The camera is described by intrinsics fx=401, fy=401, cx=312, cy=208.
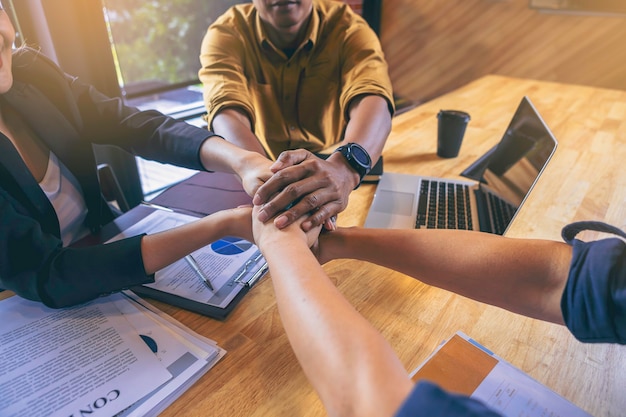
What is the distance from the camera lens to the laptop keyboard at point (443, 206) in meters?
1.04

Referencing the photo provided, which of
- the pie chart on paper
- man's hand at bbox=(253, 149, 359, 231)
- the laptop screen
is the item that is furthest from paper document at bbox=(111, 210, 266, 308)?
the laptop screen

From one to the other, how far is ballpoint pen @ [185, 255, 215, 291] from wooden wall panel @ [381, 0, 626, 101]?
369 centimetres

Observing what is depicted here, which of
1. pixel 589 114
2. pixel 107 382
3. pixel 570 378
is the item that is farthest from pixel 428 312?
pixel 589 114

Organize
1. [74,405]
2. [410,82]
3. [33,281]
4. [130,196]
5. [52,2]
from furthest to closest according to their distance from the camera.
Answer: [410,82], [130,196], [52,2], [33,281], [74,405]

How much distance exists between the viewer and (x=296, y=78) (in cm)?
176

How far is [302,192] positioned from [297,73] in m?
1.00

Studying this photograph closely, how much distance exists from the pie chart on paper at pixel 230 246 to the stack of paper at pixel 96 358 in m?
0.20

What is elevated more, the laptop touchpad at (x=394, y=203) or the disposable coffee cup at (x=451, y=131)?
the disposable coffee cup at (x=451, y=131)

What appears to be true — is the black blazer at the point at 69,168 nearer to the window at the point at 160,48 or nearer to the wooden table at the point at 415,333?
the wooden table at the point at 415,333

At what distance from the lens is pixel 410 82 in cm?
420

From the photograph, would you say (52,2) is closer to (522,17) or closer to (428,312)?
(428,312)

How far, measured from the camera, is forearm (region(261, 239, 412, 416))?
0.47 meters

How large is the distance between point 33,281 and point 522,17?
4.01 meters

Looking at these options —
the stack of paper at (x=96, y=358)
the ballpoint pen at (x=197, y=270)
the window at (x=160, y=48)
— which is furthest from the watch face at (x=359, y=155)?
the window at (x=160, y=48)
